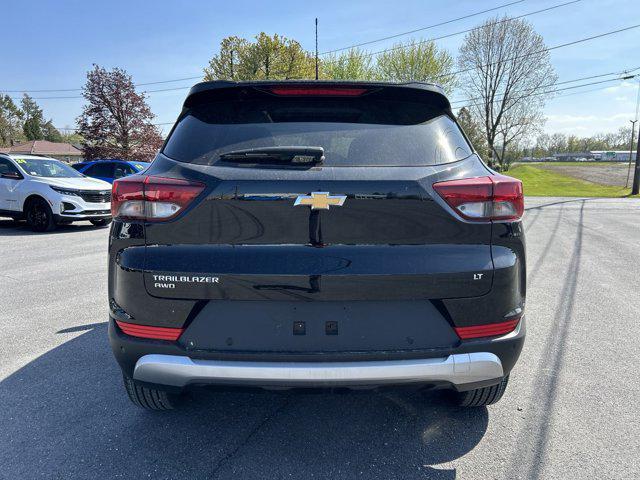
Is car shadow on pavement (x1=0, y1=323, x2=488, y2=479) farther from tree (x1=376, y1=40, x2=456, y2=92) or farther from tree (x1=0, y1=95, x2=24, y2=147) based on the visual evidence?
tree (x1=0, y1=95, x2=24, y2=147)

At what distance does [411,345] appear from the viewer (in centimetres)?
190

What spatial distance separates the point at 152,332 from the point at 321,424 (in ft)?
3.82

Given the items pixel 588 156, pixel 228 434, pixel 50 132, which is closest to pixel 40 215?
pixel 228 434

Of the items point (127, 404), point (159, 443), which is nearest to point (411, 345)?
point (159, 443)

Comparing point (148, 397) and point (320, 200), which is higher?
point (320, 200)

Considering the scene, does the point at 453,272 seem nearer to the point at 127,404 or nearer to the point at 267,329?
the point at 267,329

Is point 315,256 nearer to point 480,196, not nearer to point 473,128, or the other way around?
point 480,196

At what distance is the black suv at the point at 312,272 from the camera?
1865 mm

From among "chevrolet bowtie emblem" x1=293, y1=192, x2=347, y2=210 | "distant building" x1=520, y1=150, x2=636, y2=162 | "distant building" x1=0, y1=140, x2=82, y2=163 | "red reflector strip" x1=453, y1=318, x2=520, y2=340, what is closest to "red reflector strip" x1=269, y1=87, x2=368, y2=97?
"chevrolet bowtie emblem" x1=293, y1=192, x2=347, y2=210

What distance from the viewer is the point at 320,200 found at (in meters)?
1.86

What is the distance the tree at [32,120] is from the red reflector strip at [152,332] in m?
88.7

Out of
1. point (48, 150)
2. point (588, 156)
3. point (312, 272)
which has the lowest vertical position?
point (312, 272)

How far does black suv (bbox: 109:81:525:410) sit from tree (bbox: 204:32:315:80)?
3144cm

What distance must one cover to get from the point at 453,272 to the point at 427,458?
1037 millimetres
